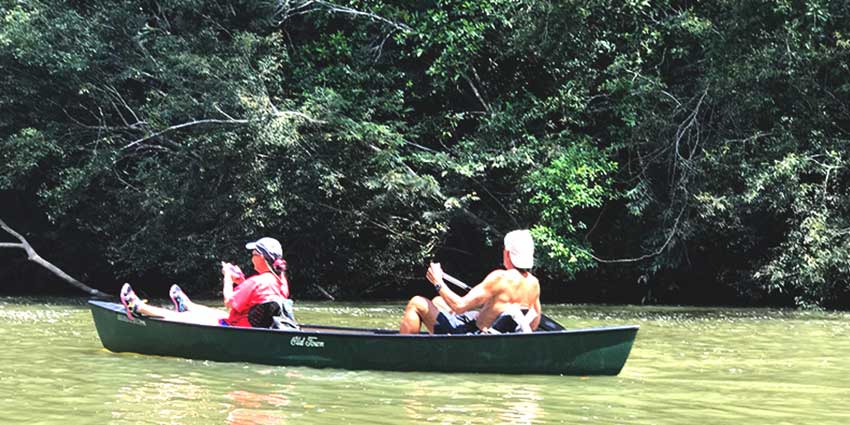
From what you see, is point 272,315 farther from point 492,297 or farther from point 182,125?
point 182,125

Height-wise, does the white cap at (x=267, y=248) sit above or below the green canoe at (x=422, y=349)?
above

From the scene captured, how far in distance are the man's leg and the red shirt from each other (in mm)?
1353

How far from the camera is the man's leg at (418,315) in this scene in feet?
38.6

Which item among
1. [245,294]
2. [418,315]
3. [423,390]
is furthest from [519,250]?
[245,294]

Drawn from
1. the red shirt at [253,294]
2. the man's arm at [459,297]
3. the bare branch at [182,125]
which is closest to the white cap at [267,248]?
the red shirt at [253,294]

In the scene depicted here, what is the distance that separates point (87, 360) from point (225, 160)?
35.2 feet

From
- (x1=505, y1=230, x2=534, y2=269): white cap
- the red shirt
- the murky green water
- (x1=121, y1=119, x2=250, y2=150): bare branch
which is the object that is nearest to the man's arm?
(x1=505, y1=230, x2=534, y2=269): white cap

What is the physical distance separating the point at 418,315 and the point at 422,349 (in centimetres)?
56

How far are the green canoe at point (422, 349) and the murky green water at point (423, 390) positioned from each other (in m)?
0.14

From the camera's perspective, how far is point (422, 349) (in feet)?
37.1

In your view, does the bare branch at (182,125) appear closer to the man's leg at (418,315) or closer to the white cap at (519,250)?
the man's leg at (418,315)

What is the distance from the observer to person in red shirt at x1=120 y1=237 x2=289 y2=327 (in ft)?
39.2

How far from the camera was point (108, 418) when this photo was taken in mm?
8719

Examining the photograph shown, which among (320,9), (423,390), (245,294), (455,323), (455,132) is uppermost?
(320,9)
